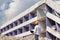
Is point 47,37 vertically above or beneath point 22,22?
beneath

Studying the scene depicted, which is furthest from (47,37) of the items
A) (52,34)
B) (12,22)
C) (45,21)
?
(12,22)

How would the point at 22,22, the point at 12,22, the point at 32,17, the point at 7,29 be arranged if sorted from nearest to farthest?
the point at 32,17 < the point at 22,22 < the point at 12,22 < the point at 7,29

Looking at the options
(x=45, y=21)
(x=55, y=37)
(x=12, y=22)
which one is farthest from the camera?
(x=12, y=22)

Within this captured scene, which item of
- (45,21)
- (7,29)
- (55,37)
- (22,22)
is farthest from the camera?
(7,29)

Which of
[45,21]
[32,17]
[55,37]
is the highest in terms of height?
[32,17]

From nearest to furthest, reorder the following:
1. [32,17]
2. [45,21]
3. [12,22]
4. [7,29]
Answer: [45,21], [32,17], [12,22], [7,29]

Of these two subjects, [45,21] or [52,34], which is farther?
[45,21]

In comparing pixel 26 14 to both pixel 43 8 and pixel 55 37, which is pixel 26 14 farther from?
pixel 55 37

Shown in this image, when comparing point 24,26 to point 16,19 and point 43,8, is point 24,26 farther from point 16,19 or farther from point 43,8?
point 43,8

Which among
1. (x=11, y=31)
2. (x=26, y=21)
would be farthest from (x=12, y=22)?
(x=26, y=21)

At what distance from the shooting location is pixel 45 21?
2898 cm

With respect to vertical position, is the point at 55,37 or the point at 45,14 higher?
the point at 45,14

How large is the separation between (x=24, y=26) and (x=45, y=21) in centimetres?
894

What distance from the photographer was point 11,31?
44.6 meters
